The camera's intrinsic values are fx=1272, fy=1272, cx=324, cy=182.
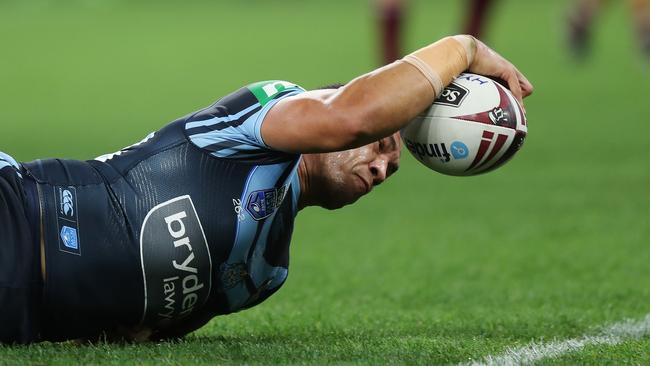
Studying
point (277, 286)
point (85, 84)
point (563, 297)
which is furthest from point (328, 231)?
point (85, 84)

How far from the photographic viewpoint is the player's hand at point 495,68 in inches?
168

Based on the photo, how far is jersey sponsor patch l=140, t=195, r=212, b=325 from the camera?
402 cm

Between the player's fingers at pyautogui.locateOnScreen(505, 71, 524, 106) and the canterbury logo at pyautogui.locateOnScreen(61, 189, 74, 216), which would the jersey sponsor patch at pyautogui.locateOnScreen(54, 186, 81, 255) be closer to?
the canterbury logo at pyautogui.locateOnScreen(61, 189, 74, 216)

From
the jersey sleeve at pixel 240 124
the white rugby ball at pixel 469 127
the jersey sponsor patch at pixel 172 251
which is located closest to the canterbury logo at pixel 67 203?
the jersey sponsor patch at pixel 172 251

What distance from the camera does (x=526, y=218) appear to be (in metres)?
8.33

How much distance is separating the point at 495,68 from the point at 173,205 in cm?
119

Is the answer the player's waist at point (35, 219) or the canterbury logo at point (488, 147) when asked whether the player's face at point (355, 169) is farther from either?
the player's waist at point (35, 219)

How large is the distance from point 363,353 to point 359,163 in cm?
65

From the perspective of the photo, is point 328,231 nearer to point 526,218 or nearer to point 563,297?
point 526,218

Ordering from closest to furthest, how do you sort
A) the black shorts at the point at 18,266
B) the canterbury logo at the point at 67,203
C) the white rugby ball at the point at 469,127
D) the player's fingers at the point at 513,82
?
the black shorts at the point at 18,266 < the canterbury logo at the point at 67,203 < the white rugby ball at the point at 469,127 < the player's fingers at the point at 513,82

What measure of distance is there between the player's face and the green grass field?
51cm

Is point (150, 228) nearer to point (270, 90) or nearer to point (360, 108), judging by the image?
point (270, 90)

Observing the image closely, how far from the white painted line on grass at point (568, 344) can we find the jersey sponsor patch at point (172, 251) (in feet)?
3.01

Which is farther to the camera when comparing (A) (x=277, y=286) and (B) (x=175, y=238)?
(A) (x=277, y=286)
